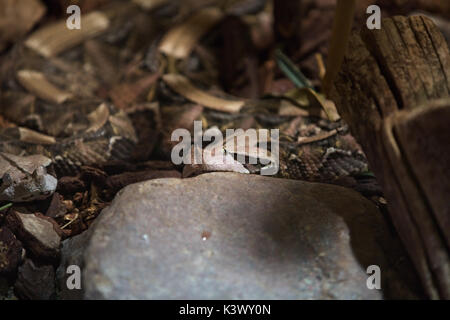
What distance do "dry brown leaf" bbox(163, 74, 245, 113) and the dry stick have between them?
30.8 inches

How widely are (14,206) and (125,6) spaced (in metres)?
2.89

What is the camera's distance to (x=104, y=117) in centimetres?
332

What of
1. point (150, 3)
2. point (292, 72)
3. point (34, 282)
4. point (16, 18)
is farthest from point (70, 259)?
point (150, 3)

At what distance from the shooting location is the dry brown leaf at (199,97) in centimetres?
331

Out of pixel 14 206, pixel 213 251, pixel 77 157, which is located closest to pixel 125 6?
pixel 77 157

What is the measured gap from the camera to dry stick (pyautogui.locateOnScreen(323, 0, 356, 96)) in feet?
8.79

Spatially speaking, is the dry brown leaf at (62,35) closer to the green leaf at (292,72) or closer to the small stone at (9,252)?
the green leaf at (292,72)

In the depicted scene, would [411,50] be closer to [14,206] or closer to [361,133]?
[361,133]

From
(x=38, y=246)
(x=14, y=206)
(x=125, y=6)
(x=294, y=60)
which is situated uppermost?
(x=125, y=6)

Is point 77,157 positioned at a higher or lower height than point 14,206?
higher

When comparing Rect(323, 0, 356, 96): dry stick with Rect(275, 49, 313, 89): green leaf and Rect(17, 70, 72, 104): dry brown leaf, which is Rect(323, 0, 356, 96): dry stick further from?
Rect(17, 70, 72, 104): dry brown leaf

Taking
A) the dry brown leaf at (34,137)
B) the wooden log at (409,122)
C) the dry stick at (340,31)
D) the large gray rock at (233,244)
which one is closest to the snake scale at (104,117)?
the dry brown leaf at (34,137)

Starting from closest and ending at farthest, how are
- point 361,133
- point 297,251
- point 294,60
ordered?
point 297,251, point 361,133, point 294,60
